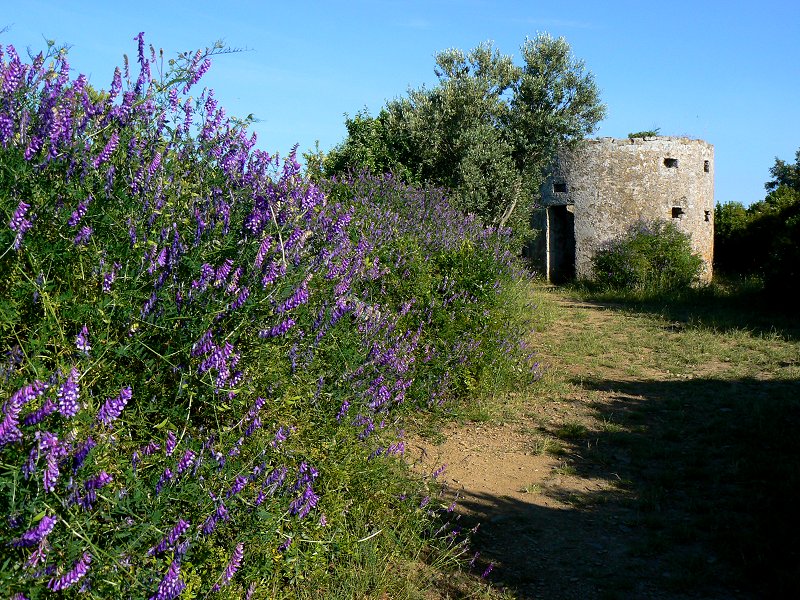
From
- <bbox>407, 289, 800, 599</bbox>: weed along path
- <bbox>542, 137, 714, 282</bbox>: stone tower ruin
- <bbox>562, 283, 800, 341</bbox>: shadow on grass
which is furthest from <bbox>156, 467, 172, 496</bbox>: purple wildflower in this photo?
<bbox>542, 137, 714, 282</bbox>: stone tower ruin

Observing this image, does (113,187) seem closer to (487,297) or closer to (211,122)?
(211,122)

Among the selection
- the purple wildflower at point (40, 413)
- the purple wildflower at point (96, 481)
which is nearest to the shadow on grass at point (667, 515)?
the purple wildflower at point (96, 481)

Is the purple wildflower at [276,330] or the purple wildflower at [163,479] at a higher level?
the purple wildflower at [276,330]

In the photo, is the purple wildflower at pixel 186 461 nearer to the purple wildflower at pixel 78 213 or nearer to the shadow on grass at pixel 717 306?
the purple wildflower at pixel 78 213

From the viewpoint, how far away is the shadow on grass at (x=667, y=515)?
4.69m

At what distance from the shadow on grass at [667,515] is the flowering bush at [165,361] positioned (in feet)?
3.03

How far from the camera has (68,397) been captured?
8.57ft

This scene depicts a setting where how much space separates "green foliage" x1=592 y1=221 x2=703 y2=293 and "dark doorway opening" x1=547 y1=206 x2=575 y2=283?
149 centimetres

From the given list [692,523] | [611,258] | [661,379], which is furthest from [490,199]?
[692,523]

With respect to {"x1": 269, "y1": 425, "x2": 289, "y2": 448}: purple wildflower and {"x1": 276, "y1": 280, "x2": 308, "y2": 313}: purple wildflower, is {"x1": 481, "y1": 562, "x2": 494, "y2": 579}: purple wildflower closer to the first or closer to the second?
{"x1": 269, "y1": 425, "x2": 289, "y2": 448}: purple wildflower

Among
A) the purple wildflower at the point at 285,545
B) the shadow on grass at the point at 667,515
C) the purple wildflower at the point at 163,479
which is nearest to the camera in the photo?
the purple wildflower at the point at 163,479

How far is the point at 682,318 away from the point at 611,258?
473cm

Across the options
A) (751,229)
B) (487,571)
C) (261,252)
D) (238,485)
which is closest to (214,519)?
(238,485)

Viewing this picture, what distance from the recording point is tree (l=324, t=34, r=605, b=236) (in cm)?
1700
